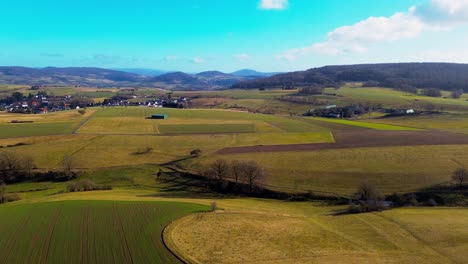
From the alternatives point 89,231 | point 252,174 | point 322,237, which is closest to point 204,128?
point 252,174

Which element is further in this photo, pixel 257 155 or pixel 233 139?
pixel 233 139

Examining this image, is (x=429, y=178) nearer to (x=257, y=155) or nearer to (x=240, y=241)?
(x=257, y=155)

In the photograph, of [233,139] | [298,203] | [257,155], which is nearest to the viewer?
[298,203]

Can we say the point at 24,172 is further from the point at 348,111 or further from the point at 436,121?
the point at 436,121

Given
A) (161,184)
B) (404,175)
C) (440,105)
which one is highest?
(440,105)

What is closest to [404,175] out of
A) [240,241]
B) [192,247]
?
[240,241]

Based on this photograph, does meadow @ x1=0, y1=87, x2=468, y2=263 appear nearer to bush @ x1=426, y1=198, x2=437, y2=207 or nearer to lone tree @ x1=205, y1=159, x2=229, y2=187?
bush @ x1=426, y1=198, x2=437, y2=207
